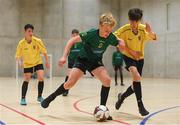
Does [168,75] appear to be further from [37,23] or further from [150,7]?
[37,23]

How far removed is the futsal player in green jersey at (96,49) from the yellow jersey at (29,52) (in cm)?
255

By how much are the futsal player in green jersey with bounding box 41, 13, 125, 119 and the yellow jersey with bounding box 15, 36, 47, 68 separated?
2548 mm

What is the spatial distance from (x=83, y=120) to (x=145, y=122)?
101cm

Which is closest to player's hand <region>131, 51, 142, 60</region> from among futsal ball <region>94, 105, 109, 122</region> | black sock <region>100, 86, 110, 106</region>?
black sock <region>100, 86, 110, 106</region>

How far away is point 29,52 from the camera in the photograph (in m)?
8.83

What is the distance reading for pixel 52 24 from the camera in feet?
100

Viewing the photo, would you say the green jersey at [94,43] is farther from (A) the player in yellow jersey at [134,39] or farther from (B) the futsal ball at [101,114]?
(B) the futsal ball at [101,114]

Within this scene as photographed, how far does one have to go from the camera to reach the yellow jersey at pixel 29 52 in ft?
29.0

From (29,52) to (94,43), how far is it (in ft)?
9.94

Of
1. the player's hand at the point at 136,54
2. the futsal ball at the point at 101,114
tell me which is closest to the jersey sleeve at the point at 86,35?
the player's hand at the point at 136,54

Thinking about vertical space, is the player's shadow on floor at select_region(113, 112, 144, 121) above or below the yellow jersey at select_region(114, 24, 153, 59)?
below

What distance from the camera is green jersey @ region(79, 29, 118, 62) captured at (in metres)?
6.18

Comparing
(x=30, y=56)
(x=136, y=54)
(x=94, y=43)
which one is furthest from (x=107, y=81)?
(x=30, y=56)

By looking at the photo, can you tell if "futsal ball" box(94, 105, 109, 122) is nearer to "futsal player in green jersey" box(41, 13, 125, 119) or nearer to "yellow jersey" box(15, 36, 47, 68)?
"futsal player in green jersey" box(41, 13, 125, 119)
